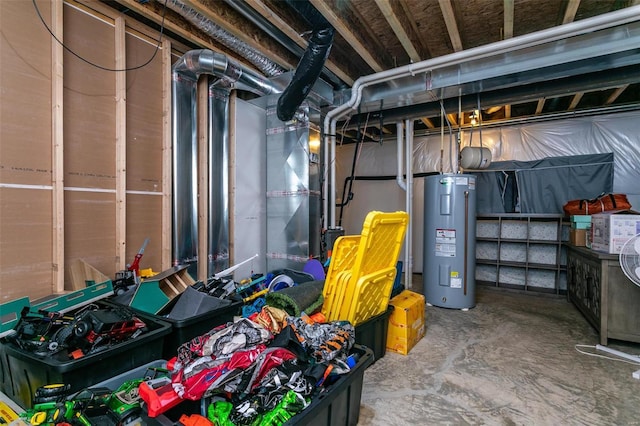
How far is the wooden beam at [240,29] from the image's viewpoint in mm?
2395

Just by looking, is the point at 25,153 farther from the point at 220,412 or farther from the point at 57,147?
the point at 220,412

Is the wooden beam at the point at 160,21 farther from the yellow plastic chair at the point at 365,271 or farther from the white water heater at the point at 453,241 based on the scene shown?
the white water heater at the point at 453,241

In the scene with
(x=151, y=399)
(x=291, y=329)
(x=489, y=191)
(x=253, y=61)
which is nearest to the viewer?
(x=151, y=399)

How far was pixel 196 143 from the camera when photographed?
319cm

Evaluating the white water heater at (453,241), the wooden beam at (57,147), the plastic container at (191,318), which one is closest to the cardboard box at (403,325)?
the white water heater at (453,241)

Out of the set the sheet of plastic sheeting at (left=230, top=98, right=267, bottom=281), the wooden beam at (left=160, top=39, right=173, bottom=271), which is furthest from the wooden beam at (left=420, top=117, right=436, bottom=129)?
the wooden beam at (left=160, top=39, right=173, bottom=271)

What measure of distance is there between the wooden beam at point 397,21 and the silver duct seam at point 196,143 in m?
1.42

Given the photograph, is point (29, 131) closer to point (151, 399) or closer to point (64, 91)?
point (64, 91)

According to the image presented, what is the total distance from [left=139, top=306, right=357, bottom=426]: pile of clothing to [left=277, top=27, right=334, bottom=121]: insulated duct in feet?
7.17

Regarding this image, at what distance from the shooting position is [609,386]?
6.81 feet

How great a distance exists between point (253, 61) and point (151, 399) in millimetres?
3157

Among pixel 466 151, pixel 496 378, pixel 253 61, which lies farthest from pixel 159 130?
pixel 466 151

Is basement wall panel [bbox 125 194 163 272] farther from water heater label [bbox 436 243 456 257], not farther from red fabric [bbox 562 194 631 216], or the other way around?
red fabric [bbox 562 194 631 216]

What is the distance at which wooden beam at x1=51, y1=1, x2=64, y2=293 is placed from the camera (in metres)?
2.25
